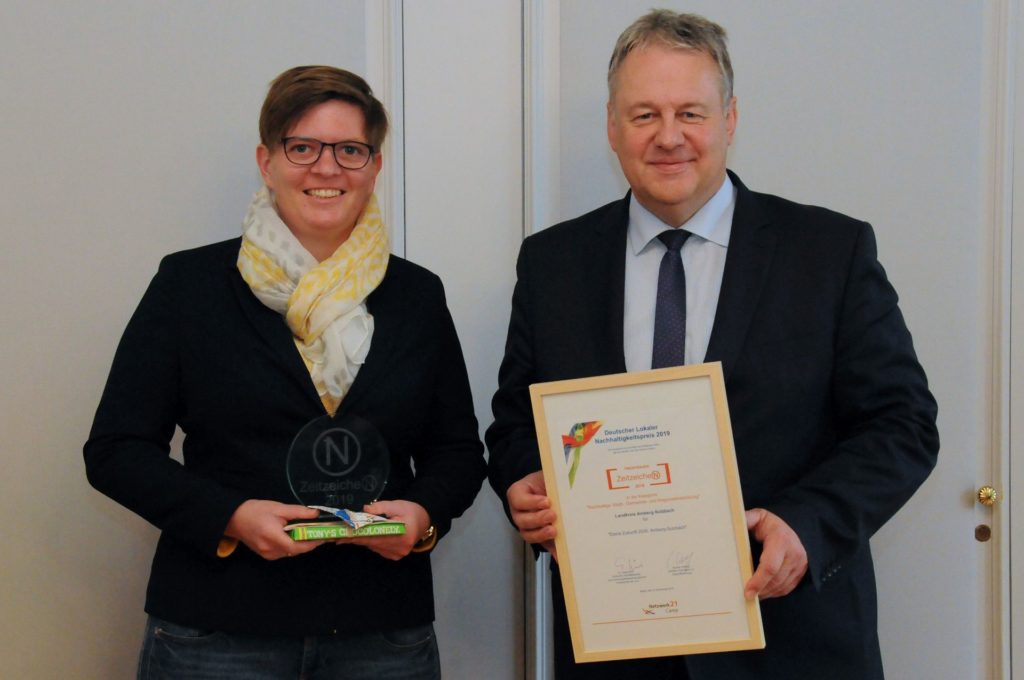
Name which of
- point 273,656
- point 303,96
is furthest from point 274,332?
point 273,656

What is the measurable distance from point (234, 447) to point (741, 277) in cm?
101

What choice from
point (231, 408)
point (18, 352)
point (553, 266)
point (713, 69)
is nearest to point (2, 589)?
point (18, 352)

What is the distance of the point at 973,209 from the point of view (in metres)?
2.57

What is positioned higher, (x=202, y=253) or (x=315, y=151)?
(x=315, y=151)

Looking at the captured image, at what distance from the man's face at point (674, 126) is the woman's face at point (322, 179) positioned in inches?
21.7

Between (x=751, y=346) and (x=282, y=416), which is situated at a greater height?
(x=751, y=346)

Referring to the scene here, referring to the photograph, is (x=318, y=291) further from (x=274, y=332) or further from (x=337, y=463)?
(x=337, y=463)

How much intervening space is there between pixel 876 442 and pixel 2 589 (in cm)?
199

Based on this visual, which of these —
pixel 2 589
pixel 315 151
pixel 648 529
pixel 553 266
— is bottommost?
pixel 2 589

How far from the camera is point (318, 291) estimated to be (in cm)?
211

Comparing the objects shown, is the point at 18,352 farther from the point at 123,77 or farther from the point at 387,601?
the point at 387,601

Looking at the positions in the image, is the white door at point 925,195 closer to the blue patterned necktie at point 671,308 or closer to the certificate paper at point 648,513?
the blue patterned necktie at point 671,308

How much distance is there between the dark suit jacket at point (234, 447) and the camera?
6.61 feet
